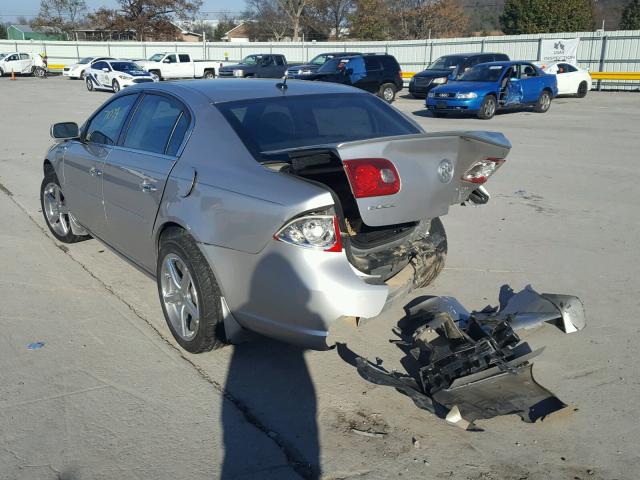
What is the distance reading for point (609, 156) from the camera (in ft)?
37.5

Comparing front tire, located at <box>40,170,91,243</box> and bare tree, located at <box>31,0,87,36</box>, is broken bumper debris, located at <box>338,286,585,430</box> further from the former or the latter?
bare tree, located at <box>31,0,87,36</box>

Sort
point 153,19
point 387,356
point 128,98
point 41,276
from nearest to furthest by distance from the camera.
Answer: point 387,356
point 128,98
point 41,276
point 153,19

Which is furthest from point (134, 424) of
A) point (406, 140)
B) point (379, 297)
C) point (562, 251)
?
point (562, 251)

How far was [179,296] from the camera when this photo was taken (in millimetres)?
4121

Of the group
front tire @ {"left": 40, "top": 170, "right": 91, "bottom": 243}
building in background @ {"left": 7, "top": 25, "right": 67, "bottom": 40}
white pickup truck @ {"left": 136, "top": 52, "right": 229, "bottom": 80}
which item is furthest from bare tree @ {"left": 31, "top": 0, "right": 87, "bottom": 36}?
front tire @ {"left": 40, "top": 170, "right": 91, "bottom": 243}

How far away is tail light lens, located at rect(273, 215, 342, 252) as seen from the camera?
3334 mm

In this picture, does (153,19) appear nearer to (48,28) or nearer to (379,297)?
(48,28)

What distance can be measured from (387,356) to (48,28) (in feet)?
261

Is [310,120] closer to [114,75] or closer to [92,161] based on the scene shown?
[92,161]

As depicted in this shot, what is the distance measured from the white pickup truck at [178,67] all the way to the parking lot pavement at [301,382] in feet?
108

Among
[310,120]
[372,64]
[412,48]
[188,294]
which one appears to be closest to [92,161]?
[188,294]

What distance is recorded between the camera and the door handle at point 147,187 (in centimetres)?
422

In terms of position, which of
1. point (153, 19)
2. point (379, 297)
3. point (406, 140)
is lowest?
point (379, 297)

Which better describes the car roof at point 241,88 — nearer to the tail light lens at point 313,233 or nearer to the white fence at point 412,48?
the tail light lens at point 313,233
